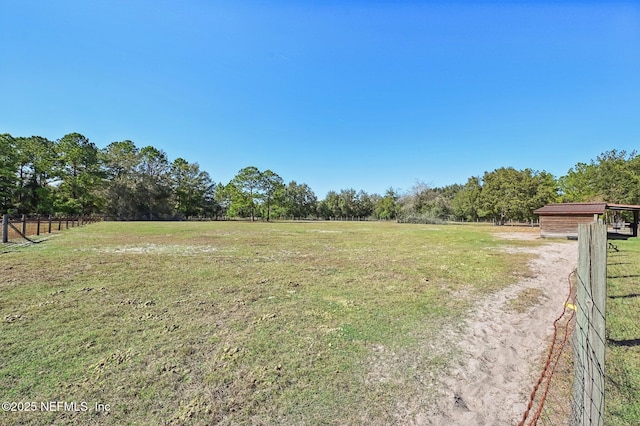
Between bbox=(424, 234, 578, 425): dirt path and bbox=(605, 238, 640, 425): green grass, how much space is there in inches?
25.0

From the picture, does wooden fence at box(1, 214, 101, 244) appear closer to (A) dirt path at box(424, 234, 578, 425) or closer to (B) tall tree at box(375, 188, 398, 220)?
(A) dirt path at box(424, 234, 578, 425)

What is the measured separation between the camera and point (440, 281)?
7.62 m

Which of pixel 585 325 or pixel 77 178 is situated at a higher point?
pixel 77 178

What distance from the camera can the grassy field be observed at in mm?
2645

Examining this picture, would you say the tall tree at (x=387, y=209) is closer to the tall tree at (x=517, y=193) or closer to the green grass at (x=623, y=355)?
the tall tree at (x=517, y=193)

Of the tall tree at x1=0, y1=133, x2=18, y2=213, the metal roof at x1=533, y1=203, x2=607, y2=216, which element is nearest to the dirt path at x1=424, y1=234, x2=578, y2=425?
the metal roof at x1=533, y1=203, x2=607, y2=216

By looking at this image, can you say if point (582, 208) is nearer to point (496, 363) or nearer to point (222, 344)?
point (496, 363)

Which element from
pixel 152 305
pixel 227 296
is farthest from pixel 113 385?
pixel 227 296

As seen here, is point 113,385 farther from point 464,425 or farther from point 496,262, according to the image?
point 496,262

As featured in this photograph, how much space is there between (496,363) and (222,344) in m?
3.55

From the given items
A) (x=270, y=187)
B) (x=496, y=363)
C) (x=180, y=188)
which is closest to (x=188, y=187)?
(x=180, y=188)

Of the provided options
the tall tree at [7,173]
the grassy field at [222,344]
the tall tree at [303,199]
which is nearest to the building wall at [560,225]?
the grassy field at [222,344]

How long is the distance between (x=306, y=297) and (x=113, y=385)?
359 cm

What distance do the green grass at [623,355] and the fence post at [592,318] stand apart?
99cm
